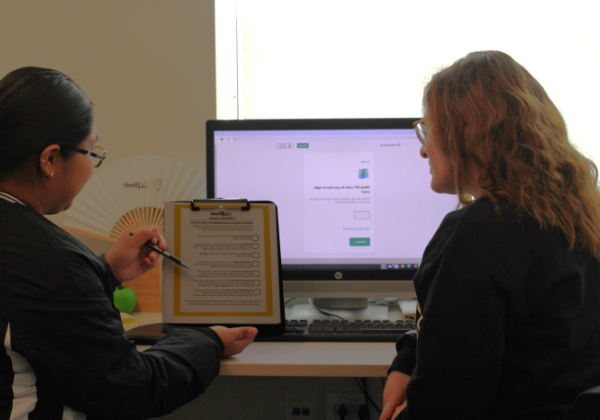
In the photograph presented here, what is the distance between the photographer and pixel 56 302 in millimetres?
662

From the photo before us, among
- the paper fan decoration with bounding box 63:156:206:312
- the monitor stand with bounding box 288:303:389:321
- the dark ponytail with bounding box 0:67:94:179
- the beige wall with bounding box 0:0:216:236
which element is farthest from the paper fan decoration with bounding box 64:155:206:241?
the dark ponytail with bounding box 0:67:94:179

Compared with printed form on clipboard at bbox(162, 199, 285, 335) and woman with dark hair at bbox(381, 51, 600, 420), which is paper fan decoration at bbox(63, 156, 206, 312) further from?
woman with dark hair at bbox(381, 51, 600, 420)

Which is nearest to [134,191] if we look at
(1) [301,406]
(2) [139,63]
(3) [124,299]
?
(3) [124,299]

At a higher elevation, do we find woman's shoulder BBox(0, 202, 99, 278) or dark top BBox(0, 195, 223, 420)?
woman's shoulder BBox(0, 202, 99, 278)

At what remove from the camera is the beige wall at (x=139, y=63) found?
1.50 m

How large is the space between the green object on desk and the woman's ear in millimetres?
605

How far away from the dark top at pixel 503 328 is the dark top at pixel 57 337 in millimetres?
424

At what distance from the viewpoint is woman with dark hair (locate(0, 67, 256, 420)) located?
66cm

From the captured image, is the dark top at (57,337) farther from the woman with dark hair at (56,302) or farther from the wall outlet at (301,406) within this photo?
the wall outlet at (301,406)

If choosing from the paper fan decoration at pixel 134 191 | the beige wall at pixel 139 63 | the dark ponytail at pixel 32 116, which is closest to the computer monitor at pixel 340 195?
the paper fan decoration at pixel 134 191

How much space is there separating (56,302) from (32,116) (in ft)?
0.96

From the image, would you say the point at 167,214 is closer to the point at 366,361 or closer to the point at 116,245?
the point at 116,245

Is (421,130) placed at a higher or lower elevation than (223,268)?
higher

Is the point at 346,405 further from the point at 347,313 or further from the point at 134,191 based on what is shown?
the point at 134,191
